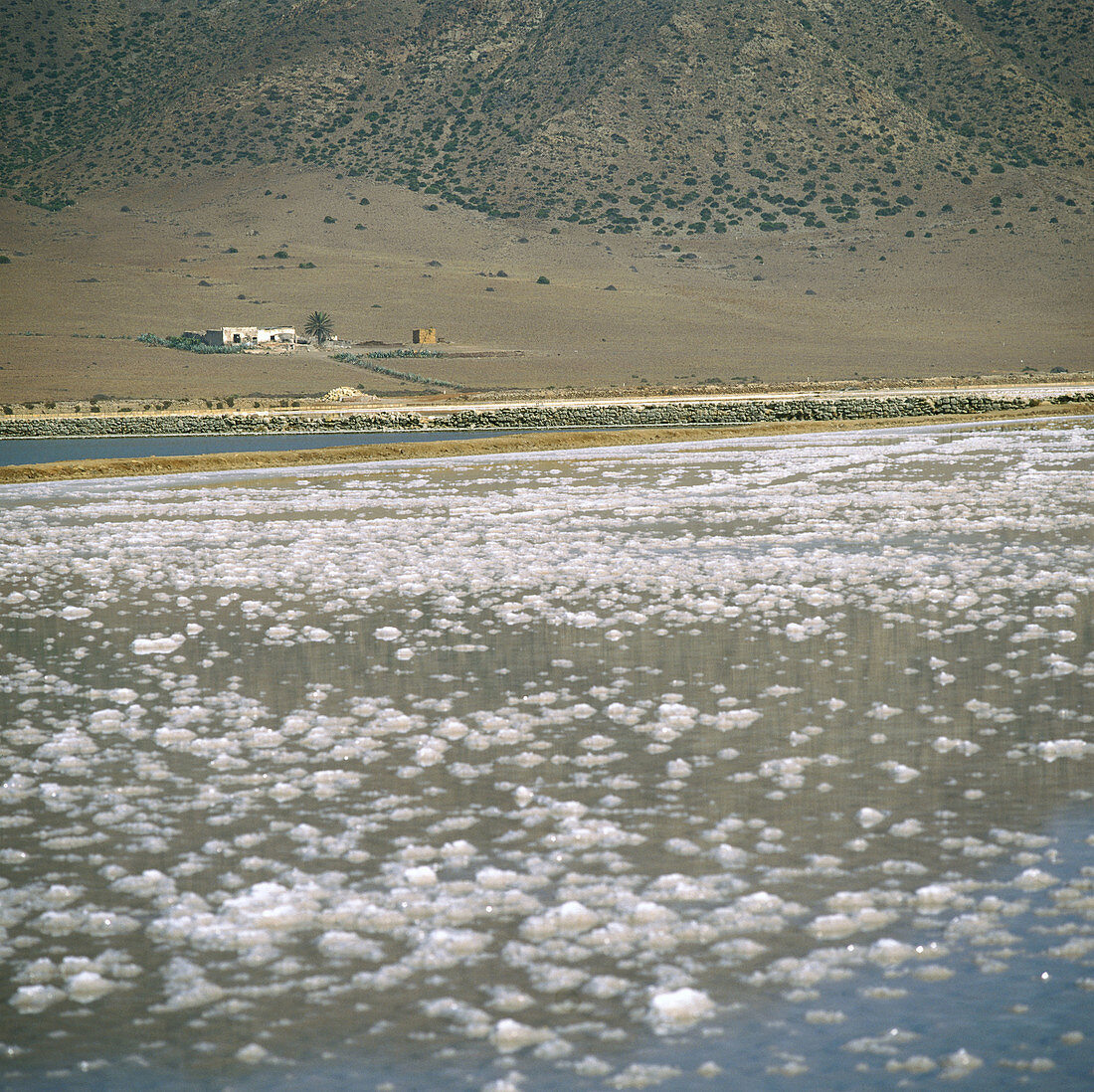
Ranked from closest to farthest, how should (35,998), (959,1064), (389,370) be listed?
(959,1064), (35,998), (389,370)

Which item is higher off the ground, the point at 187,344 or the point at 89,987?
the point at 187,344

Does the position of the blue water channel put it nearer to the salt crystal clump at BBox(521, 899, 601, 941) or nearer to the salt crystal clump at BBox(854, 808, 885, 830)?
the salt crystal clump at BBox(854, 808, 885, 830)

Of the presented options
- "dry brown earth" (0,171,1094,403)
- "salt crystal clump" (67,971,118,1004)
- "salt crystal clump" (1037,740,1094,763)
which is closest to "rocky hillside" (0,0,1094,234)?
"dry brown earth" (0,171,1094,403)

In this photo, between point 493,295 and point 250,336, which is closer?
point 250,336

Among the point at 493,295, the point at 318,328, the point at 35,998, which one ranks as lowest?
the point at 35,998

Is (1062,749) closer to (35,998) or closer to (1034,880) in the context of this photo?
(1034,880)

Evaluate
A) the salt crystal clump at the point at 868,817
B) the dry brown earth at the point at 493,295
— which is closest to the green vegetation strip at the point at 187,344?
the dry brown earth at the point at 493,295

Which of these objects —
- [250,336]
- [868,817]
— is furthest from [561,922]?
[250,336]
